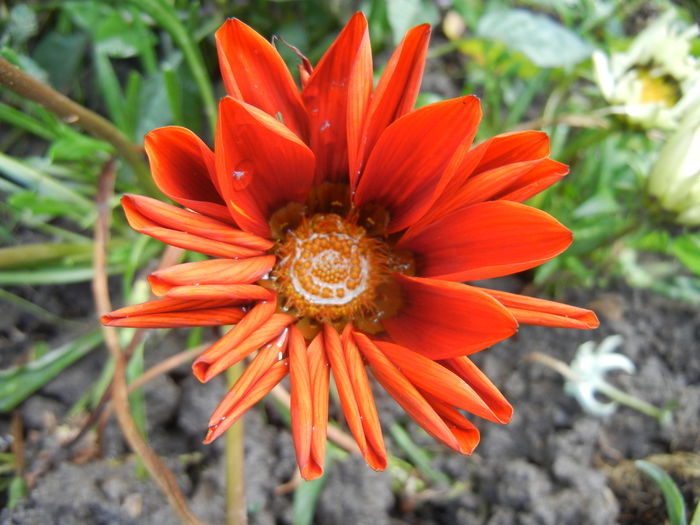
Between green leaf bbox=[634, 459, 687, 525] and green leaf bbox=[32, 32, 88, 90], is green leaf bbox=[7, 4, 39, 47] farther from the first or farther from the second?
green leaf bbox=[634, 459, 687, 525]

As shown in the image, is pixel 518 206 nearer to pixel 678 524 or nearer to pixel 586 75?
pixel 678 524

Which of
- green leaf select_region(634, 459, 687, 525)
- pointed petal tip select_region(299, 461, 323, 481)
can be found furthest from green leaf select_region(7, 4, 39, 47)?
green leaf select_region(634, 459, 687, 525)

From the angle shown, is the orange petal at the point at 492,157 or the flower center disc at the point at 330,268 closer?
the orange petal at the point at 492,157

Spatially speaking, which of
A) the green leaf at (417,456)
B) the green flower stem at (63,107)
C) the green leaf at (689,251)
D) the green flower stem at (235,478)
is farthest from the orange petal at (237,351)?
the green leaf at (689,251)

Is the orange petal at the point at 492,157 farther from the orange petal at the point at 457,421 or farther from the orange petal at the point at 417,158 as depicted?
the orange petal at the point at 457,421

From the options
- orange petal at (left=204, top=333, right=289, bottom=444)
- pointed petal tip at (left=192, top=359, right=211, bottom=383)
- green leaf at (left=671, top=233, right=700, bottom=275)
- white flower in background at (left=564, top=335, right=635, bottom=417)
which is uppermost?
pointed petal tip at (left=192, top=359, right=211, bottom=383)

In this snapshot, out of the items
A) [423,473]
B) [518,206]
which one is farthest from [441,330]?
[423,473]

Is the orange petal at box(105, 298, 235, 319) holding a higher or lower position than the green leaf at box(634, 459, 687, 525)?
higher
